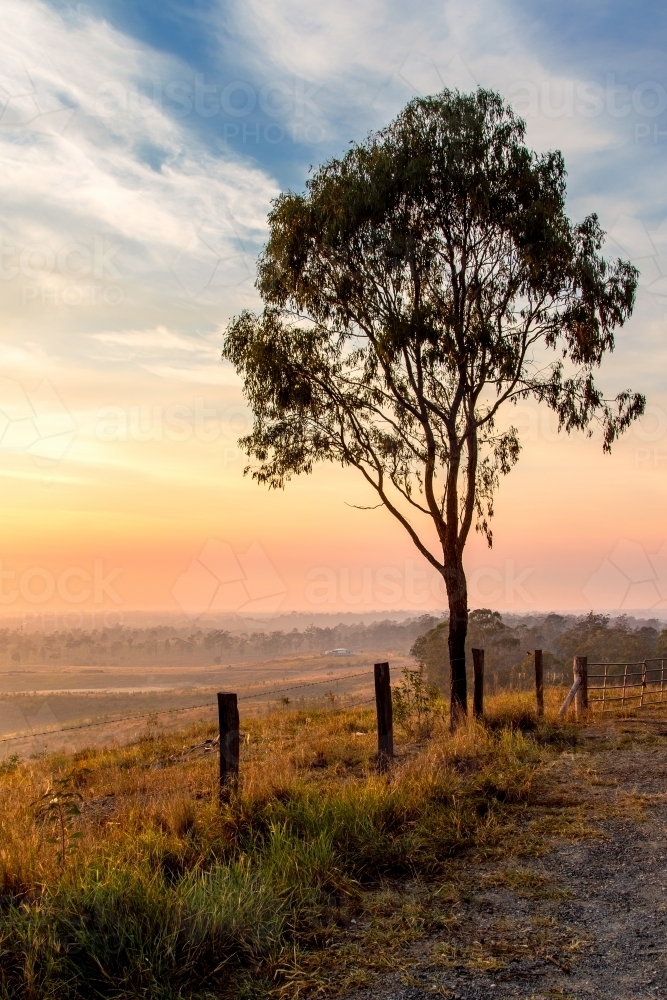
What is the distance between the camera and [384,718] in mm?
10477

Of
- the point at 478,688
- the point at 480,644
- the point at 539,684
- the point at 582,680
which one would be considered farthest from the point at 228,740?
the point at 480,644

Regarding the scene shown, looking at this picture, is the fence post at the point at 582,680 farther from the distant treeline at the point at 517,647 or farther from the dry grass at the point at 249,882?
the distant treeline at the point at 517,647

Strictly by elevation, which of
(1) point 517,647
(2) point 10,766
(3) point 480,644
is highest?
(2) point 10,766

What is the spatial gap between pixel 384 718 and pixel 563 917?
17.4 feet

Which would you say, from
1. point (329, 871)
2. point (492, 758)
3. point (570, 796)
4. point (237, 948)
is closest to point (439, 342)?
point (492, 758)

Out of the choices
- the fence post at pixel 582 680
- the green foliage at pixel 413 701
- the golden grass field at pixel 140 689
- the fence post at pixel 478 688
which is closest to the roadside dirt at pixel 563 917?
the fence post at pixel 478 688

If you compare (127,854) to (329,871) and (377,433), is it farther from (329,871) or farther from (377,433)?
(377,433)

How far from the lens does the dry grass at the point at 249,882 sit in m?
4.35

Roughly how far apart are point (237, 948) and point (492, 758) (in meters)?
6.23

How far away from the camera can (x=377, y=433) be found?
1664cm

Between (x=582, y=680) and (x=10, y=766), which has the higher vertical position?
(x=582, y=680)

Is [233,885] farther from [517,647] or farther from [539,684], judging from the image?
[517,647]

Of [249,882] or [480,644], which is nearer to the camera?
[249,882]

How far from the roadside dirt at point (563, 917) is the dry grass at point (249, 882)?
0.59ft
